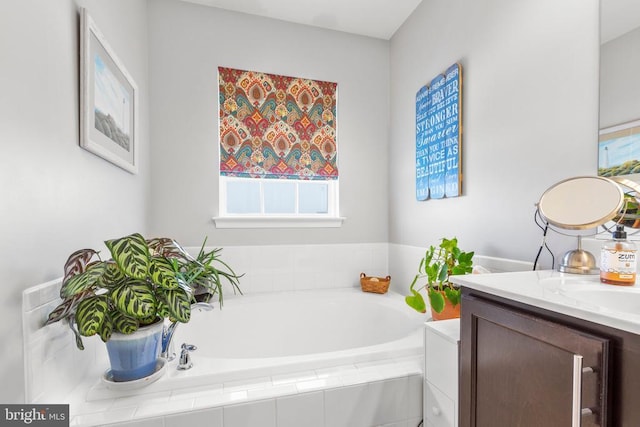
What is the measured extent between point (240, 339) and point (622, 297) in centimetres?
193

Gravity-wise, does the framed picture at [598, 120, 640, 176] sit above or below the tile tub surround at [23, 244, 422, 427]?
above

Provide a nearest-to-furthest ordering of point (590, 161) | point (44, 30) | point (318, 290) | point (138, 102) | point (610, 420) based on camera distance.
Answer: point (610, 420) → point (44, 30) → point (590, 161) → point (138, 102) → point (318, 290)

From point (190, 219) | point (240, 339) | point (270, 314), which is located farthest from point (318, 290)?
point (190, 219)

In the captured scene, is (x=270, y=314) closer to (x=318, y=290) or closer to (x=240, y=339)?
(x=240, y=339)

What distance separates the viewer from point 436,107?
1.99 m

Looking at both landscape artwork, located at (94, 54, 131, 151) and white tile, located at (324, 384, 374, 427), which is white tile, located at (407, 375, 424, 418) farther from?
landscape artwork, located at (94, 54, 131, 151)

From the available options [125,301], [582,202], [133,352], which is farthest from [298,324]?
[582,202]

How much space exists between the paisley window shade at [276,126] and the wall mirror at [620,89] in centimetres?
174

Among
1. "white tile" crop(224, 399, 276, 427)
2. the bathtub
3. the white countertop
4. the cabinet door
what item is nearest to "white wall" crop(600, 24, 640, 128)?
the white countertop

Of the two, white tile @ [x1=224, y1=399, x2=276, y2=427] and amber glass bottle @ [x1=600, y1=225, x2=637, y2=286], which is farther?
white tile @ [x1=224, y1=399, x2=276, y2=427]

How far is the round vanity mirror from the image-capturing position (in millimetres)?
996

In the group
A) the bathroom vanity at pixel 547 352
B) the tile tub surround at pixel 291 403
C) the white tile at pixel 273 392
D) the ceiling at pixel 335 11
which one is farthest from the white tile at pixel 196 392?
the ceiling at pixel 335 11

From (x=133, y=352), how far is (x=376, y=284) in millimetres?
1739

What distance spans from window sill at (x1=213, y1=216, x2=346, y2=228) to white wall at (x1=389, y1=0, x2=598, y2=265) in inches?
29.6
